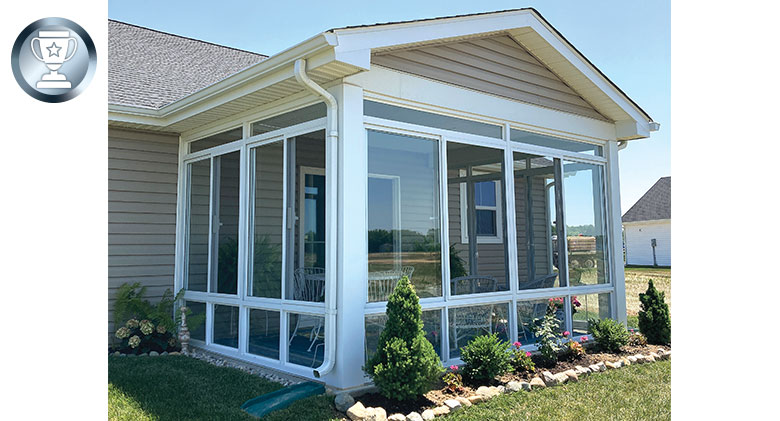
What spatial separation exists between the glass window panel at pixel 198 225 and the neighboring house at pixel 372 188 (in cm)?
3

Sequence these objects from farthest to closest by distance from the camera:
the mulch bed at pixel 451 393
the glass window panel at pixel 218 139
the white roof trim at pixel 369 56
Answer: the glass window panel at pixel 218 139
the white roof trim at pixel 369 56
the mulch bed at pixel 451 393

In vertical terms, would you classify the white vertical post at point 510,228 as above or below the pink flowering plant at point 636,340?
above

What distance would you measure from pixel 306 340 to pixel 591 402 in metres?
2.66

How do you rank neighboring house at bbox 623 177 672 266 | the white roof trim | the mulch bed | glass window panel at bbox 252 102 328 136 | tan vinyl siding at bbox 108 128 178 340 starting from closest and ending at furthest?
1. the mulch bed
2. the white roof trim
3. glass window panel at bbox 252 102 328 136
4. tan vinyl siding at bbox 108 128 178 340
5. neighboring house at bbox 623 177 672 266

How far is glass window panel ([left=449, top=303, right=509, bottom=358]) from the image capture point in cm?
580

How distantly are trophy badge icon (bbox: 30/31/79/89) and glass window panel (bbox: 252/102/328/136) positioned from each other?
2000mm

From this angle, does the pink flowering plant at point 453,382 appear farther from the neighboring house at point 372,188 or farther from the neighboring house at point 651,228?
the neighboring house at point 651,228

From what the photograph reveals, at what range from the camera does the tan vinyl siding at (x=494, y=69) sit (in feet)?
18.9

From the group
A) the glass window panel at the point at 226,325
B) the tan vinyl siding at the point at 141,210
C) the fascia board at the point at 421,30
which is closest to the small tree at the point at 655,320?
the fascia board at the point at 421,30

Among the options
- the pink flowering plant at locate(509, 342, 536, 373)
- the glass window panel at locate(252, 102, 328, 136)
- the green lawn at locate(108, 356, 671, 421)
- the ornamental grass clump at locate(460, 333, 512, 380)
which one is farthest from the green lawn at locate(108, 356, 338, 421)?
the glass window panel at locate(252, 102, 328, 136)

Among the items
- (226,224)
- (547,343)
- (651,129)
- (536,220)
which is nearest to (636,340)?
(547,343)

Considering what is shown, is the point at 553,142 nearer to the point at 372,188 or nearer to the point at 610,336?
the point at 610,336

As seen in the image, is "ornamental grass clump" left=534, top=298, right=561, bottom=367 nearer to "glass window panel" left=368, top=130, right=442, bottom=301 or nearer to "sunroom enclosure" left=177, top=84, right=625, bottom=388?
"sunroom enclosure" left=177, top=84, right=625, bottom=388
